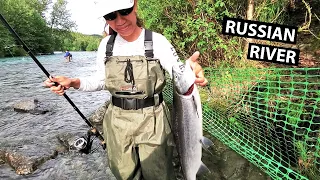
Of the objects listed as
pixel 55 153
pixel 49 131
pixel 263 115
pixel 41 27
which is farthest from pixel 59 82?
pixel 41 27

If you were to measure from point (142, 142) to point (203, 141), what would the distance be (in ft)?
1.89

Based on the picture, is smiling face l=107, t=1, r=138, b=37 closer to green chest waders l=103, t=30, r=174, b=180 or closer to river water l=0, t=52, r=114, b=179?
green chest waders l=103, t=30, r=174, b=180

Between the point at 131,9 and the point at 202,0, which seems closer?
the point at 131,9

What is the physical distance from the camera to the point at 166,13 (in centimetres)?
679

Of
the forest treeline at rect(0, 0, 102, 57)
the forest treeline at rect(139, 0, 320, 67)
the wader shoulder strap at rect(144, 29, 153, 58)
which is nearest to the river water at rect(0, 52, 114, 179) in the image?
the wader shoulder strap at rect(144, 29, 153, 58)

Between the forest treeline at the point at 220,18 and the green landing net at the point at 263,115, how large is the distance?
2.89ft

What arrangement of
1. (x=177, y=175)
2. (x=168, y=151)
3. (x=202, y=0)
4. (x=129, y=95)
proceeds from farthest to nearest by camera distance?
(x=202, y=0), (x=177, y=175), (x=168, y=151), (x=129, y=95)

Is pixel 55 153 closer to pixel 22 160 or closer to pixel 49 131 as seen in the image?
pixel 22 160

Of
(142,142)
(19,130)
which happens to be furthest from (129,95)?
(19,130)

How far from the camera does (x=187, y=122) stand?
2223mm

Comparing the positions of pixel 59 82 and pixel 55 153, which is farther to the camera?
pixel 55 153

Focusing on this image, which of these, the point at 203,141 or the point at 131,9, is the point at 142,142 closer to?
the point at 203,141

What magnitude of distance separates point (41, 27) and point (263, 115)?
58789mm

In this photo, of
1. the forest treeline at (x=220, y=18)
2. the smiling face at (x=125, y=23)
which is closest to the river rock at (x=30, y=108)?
the forest treeline at (x=220, y=18)
